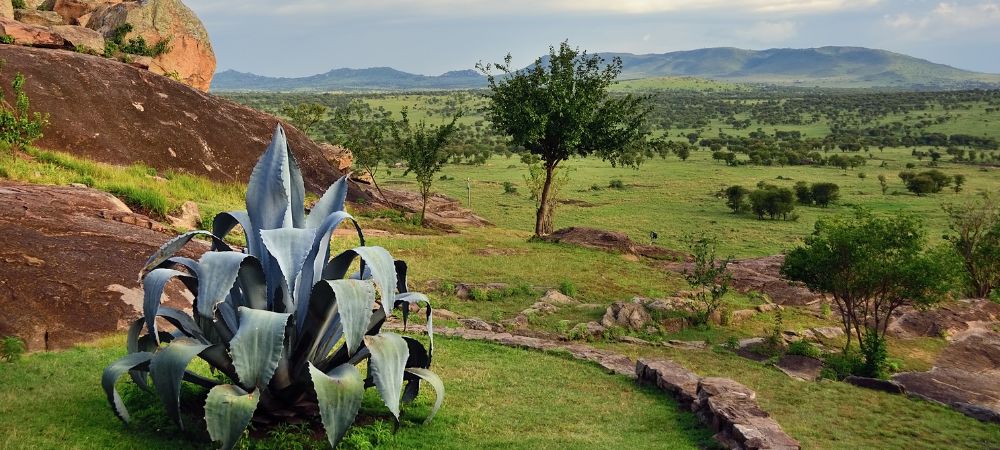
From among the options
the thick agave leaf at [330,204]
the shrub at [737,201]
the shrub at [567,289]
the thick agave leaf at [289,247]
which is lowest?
the shrub at [737,201]

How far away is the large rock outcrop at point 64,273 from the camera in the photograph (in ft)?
32.5

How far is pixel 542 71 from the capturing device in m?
28.5

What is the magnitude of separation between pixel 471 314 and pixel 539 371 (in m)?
5.35

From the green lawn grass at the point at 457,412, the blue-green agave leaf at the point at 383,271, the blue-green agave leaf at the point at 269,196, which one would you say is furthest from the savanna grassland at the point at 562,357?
the blue-green agave leaf at the point at 269,196

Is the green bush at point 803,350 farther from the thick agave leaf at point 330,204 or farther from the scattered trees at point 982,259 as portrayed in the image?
the scattered trees at point 982,259

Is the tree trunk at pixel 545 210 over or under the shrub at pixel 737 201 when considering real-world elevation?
over

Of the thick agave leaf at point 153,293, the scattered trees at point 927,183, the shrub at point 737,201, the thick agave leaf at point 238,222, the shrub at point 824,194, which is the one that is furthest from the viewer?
the scattered trees at point 927,183

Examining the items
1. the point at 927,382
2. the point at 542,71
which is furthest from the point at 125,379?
the point at 542,71

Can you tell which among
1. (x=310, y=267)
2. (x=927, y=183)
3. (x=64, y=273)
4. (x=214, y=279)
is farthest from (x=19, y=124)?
(x=927, y=183)

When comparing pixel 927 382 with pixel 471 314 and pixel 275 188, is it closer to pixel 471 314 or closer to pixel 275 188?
pixel 471 314

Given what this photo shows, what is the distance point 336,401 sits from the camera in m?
6.64

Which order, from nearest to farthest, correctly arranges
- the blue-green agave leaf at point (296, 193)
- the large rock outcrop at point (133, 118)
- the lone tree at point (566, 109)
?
the blue-green agave leaf at point (296, 193), the large rock outcrop at point (133, 118), the lone tree at point (566, 109)

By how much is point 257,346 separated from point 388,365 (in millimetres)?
1200

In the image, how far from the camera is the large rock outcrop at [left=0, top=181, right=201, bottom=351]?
9.91 m
